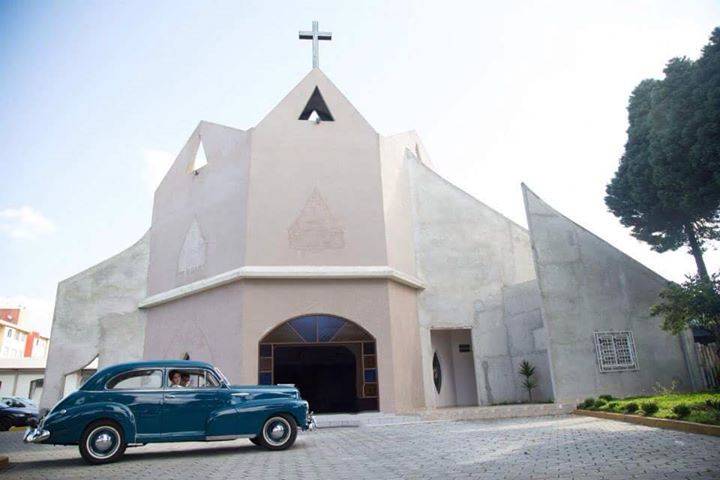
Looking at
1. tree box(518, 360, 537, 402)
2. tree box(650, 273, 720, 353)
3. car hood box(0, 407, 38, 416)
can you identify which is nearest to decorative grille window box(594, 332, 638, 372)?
tree box(650, 273, 720, 353)

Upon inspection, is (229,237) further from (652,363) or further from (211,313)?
(652,363)

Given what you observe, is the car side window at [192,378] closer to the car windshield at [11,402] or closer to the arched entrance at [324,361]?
the arched entrance at [324,361]

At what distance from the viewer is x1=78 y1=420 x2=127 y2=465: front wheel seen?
7.64m

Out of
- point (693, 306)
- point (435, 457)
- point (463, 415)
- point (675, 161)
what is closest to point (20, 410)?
point (463, 415)

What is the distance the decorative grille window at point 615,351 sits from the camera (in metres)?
14.0

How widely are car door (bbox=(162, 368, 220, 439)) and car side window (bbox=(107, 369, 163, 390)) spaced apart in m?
0.19

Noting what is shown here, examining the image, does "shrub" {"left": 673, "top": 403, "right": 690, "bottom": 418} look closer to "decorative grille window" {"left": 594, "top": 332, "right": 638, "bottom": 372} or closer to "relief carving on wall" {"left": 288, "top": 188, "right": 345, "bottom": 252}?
"decorative grille window" {"left": 594, "top": 332, "right": 638, "bottom": 372}

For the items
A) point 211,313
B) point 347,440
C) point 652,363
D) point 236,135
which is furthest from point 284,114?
point 652,363

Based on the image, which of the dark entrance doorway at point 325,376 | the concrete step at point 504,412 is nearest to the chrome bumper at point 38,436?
the concrete step at point 504,412

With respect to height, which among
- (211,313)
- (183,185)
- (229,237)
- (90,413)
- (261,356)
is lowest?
(90,413)

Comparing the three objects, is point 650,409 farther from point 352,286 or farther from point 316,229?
point 316,229

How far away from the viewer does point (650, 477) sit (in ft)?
17.2

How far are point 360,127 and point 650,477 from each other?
43.7 feet

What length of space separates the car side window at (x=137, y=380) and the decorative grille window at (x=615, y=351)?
1153cm
